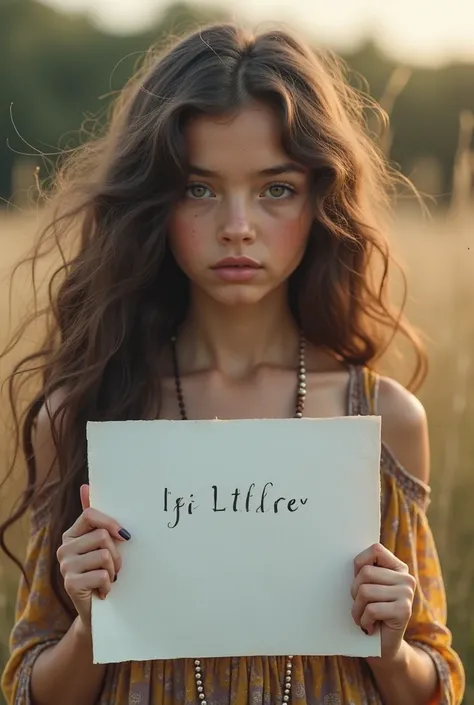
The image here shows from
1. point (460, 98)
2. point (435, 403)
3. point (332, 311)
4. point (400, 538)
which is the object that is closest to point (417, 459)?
point (400, 538)

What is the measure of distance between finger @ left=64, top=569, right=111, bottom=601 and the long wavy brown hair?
0.30 m

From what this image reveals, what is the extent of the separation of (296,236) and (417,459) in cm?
44

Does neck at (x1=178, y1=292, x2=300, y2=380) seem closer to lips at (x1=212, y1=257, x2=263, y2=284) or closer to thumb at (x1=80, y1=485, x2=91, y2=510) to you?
lips at (x1=212, y1=257, x2=263, y2=284)

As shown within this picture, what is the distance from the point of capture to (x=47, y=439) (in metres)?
1.99

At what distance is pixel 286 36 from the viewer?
1.97 m

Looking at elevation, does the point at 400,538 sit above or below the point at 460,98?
below

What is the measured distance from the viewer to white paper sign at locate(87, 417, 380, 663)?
1.69 meters

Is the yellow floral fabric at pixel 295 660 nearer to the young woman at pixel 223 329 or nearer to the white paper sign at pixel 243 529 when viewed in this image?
the young woman at pixel 223 329

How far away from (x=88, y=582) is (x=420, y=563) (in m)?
0.61

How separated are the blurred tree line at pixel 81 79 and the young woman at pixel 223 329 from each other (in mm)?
14685

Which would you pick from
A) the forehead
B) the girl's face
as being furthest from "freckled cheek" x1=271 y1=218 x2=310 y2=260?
the forehead

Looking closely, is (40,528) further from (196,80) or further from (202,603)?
(196,80)

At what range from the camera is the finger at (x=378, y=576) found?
5.40ft

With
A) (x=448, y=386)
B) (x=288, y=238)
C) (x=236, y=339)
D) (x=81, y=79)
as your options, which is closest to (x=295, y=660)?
(x=236, y=339)
